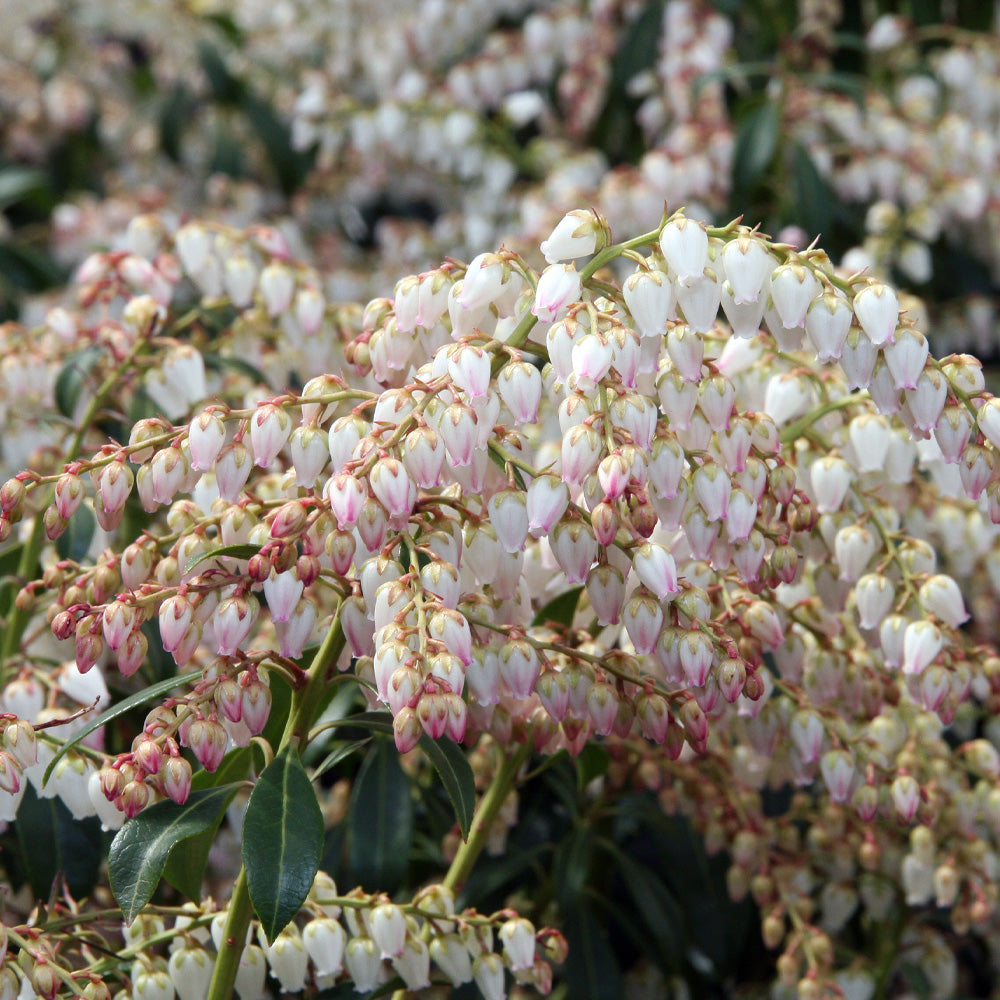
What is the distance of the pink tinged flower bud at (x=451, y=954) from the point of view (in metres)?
1.36

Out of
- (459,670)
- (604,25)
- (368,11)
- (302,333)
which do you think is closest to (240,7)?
(368,11)

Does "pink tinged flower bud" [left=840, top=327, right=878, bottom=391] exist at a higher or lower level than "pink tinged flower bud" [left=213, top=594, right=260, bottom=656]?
higher

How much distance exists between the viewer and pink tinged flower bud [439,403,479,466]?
1.12 metres

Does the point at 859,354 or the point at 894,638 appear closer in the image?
the point at 859,354

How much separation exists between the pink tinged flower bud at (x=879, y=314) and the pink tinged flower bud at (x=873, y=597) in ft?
1.17

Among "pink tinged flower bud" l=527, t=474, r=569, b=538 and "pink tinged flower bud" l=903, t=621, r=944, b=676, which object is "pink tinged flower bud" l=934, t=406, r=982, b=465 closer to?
"pink tinged flower bud" l=903, t=621, r=944, b=676

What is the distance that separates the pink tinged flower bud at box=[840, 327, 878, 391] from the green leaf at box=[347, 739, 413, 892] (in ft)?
2.30

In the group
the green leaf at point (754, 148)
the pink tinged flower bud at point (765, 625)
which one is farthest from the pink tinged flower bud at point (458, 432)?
the green leaf at point (754, 148)

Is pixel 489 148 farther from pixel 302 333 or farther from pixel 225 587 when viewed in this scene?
pixel 225 587

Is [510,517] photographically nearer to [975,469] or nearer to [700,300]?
[700,300]

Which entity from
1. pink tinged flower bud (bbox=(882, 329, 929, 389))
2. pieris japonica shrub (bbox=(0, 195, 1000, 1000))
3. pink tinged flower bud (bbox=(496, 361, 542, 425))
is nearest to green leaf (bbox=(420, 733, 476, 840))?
pieris japonica shrub (bbox=(0, 195, 1000, 1000))

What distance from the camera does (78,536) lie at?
1706 mm

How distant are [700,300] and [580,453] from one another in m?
0.21

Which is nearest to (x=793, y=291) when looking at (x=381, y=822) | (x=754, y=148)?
(x=381, y=822)
